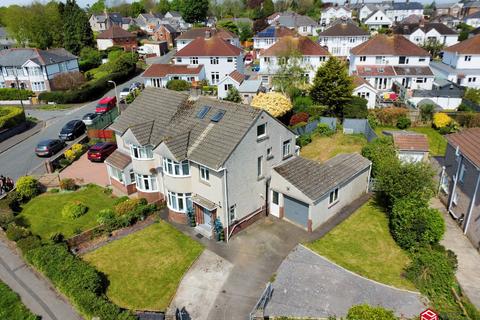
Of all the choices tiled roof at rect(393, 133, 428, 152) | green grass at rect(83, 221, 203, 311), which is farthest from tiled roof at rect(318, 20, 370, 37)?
green grass at rect(83, 221, 203, 311)

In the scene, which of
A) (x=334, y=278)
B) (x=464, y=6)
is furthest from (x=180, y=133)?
(x=464, y=6)

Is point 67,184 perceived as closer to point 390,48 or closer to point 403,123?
point 403,123

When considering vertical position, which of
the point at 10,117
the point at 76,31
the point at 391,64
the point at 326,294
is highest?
the point at 76,31

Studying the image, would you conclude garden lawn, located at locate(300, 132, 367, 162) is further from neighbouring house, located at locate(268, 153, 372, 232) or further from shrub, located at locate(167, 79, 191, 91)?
shrub, located at locate(167, 79, 191, 91)

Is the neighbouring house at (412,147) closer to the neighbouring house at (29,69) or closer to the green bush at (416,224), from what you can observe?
the green bush at (416,224)

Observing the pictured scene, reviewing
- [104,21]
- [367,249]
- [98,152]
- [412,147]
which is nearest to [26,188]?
[98,152]

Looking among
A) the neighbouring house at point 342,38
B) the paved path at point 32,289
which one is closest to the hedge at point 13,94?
the paved path at point 32,289

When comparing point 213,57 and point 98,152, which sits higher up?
point 213,57
